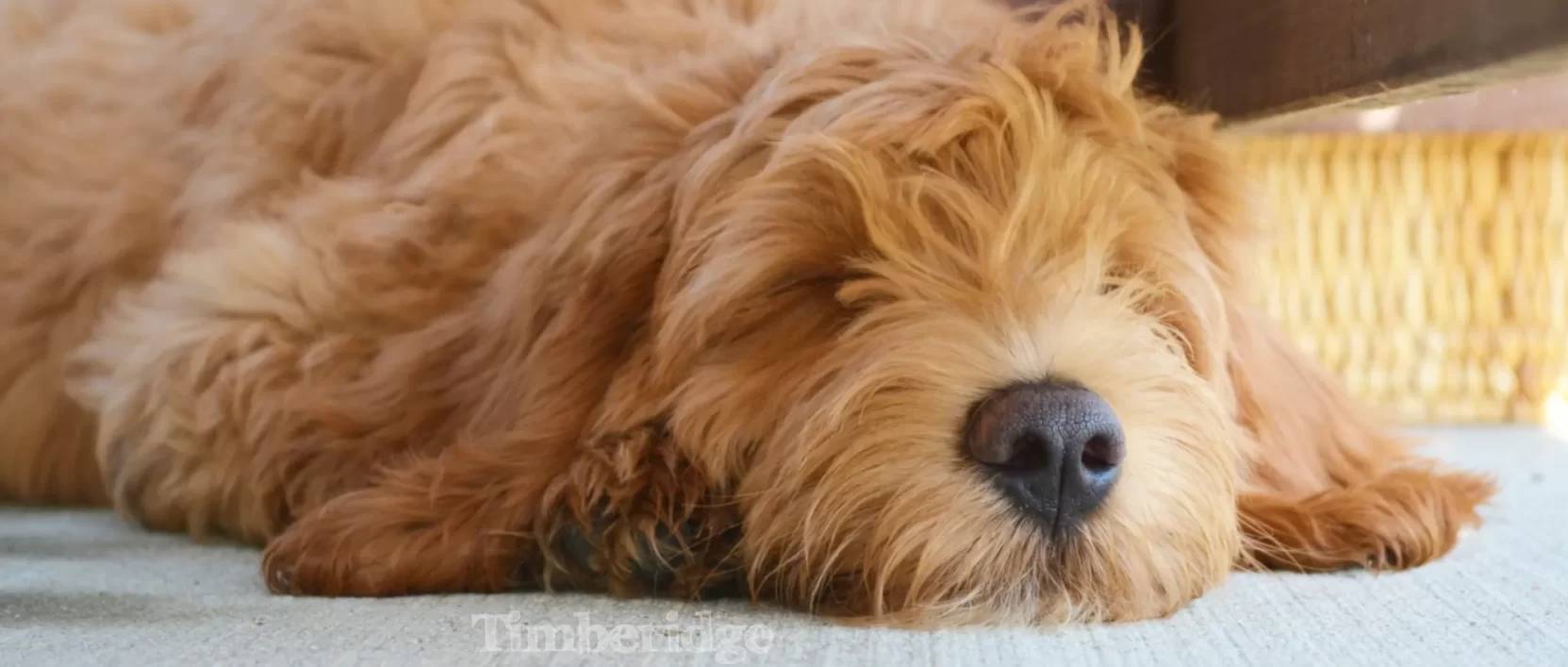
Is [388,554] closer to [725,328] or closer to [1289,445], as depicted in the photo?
[725,328]

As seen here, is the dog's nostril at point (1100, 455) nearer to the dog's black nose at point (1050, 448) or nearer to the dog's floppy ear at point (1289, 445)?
the dog's black nose at point (1050, 448)

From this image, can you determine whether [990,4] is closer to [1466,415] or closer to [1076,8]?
[1076,8]

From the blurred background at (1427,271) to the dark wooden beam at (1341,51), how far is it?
2.49 ft

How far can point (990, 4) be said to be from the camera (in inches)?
92.2

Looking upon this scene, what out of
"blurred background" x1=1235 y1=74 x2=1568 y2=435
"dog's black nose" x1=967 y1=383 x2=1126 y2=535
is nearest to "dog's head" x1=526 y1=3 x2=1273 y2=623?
"dog's black nose" x1=967 y1=383 x2=1126 y2=535

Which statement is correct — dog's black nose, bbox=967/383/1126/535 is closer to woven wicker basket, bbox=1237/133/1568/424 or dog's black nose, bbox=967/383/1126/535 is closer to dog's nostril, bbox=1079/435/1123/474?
dog's nostril, bbox=1079/435/1123/474

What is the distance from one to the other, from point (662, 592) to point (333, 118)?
1.09 meters

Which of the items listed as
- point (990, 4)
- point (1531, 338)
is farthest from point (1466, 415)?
point (990, 4)

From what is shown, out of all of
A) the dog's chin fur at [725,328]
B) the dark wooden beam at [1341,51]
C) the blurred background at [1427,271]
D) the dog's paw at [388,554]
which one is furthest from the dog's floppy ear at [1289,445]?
the blurred background at [1427,271]

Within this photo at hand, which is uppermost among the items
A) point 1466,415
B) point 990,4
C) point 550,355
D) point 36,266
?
point 990,4

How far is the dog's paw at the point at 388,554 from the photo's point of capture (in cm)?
155

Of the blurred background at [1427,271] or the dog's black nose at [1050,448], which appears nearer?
the dog's black nose at [1050,448]

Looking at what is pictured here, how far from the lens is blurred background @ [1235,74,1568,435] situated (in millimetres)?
3363

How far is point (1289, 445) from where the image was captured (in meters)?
1.88
